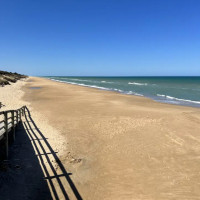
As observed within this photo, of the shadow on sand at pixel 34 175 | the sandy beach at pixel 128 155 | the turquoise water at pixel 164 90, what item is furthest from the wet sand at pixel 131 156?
the turquoise water at pixel 164 90

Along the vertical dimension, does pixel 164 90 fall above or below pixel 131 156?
above

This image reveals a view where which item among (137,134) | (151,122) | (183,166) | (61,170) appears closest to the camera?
(61,170)

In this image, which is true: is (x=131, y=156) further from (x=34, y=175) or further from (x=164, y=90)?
(x=164, y=90)

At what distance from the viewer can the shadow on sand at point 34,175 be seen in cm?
555

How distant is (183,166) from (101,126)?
6.04 meters

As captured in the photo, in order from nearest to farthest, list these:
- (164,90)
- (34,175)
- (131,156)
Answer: (34,175), (131,156), (164,90)

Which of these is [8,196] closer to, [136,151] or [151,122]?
[136,151]

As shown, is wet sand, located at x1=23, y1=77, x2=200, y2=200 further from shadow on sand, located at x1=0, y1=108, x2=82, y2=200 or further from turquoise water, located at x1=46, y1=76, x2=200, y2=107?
turquoise water, located at x1=46, y1=76, x2=200, y2=107

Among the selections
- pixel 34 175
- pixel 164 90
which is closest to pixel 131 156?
pixel 34 175

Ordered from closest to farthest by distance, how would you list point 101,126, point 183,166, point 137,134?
1. point 183,166
2. point 137,134
3. point 101,126

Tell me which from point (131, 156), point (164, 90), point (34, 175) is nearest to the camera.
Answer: point (34, 175)

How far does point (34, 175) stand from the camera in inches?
255

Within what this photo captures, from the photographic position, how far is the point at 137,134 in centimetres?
1088

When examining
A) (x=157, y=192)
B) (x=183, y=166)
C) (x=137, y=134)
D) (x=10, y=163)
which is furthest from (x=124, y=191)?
(x=137, y=134)
